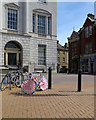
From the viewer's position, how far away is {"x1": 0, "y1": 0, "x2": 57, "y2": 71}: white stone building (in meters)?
25.1

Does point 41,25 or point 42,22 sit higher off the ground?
point 42,22

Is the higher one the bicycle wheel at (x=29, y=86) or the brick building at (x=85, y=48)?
the brick building at (x=85, y=48)

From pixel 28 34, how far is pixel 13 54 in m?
4.45

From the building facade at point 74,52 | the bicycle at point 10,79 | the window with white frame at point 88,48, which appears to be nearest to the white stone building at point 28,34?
the window with white frame at point 88,48

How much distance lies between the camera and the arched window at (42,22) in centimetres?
2786

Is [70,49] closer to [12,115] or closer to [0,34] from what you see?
[0,34]

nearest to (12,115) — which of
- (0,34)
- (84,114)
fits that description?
(84,114)

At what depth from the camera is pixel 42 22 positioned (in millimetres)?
28766

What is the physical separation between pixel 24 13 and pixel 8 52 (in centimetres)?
758

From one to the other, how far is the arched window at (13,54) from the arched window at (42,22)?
14.7 feet

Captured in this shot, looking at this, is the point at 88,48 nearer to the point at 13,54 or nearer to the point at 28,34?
the point at 28,34

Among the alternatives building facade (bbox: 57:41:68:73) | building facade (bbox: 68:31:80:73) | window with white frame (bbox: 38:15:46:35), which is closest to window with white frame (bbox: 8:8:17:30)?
window with white frame (bbox: 38:15:46:35)

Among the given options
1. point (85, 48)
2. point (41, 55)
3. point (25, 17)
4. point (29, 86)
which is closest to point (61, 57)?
point (85, 48)

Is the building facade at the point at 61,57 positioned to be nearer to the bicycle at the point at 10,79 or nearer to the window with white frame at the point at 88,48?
the window with white frame at the point at 88,48
